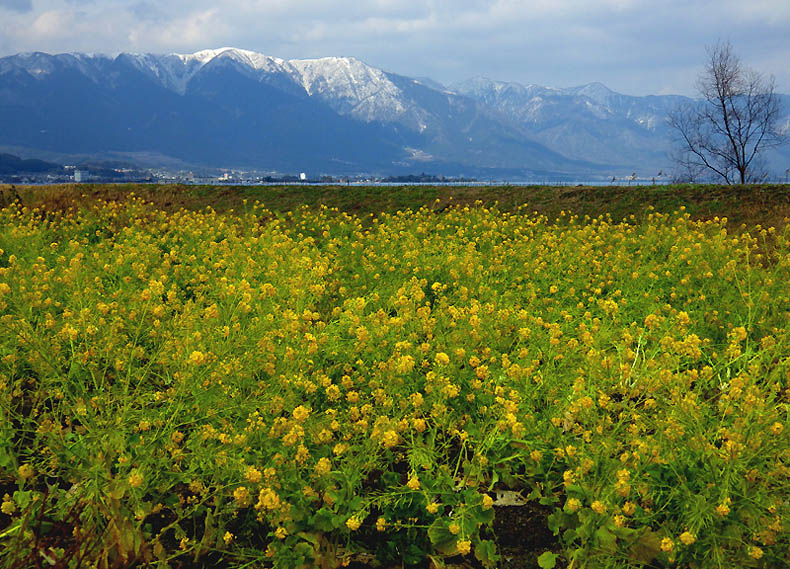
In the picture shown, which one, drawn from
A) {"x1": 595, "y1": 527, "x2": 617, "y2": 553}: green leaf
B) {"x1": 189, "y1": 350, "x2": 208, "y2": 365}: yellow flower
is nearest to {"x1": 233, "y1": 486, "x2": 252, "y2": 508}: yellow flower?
{"x1": 189, "y1": 350, "x2": 208, "y2": 365}: yellow flower

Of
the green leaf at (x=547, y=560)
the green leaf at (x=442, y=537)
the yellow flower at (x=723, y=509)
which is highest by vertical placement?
the yellow flower at (x=723, y=509)

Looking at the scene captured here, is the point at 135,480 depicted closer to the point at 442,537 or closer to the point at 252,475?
the point at 252,475

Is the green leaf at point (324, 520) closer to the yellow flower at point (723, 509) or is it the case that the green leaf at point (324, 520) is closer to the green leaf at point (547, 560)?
the green leaf at point (547, 560)

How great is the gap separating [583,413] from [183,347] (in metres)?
2.74

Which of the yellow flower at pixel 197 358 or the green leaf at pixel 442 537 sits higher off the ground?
the yellow flower at pixel 197 358

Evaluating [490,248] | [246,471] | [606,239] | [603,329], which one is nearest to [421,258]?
[490,248]

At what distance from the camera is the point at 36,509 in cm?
338

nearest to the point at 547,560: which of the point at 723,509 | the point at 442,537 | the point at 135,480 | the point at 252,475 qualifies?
the point at 442,537

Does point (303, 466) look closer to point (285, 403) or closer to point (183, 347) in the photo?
point (285, 403)

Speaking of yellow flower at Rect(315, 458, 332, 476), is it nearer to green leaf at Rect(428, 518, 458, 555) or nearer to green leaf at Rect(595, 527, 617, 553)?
green leaf at Rect(428, 518, 458, 555)

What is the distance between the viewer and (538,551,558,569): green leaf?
10.6 ft

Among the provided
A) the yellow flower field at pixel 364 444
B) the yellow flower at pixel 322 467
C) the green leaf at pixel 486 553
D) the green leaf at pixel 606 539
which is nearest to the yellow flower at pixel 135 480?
the yellow flower field at pixel 364 444

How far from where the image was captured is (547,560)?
3262 millimetres

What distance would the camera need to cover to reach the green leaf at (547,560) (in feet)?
10.6
